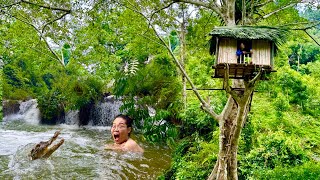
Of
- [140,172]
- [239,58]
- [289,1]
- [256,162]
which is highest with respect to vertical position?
[289,1]

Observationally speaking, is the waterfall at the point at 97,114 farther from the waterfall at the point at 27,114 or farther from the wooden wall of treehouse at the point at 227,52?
the wooden wall of treehouse at the point at 227,52

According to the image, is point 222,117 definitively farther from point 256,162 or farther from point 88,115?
point 88,115

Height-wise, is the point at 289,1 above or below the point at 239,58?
above

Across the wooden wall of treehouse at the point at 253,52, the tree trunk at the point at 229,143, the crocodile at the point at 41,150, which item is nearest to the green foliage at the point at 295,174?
the tree trunk at the point at 229,143

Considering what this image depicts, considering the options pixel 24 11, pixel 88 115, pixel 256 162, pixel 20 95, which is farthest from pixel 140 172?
pixel 20 95

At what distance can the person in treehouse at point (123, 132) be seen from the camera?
10.5 meters

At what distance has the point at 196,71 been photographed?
47.4ft

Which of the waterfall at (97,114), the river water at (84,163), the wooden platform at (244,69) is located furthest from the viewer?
the waterfall at (97,114)

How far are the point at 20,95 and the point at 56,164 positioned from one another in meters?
18.8

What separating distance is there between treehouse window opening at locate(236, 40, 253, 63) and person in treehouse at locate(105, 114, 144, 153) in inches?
208

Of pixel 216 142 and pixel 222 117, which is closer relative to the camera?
pixel 222 117

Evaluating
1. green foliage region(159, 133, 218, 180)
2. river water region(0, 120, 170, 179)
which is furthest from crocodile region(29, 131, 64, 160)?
green foliage region(159, 133, 218, 180)

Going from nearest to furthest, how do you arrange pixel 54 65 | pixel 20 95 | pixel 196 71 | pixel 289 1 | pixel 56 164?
pixel 289 1
pixel 56 164
pixel 196 71
pixel 54 65
pixel 20 95

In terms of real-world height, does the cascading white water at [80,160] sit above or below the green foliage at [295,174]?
below
